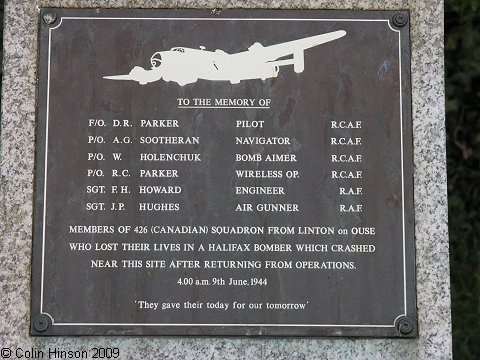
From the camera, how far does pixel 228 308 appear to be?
3467 millimetres

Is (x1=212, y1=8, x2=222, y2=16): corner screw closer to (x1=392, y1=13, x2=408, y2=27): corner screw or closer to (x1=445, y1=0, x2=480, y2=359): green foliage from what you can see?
(x1=392, y1=13, x2=408, y2=27): corner screw

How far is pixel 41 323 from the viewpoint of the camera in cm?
346

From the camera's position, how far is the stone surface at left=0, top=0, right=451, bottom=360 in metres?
3.48

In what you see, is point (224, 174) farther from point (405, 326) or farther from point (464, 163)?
point (464, 163)

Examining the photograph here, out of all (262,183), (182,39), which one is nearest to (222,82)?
(182,39)

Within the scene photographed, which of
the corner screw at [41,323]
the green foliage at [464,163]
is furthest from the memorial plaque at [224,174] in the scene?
the green foliage at [464,163]

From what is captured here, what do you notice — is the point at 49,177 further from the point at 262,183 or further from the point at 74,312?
the point at 262,183

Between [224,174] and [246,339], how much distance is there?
736 mm

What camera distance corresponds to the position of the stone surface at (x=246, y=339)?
3.48 m

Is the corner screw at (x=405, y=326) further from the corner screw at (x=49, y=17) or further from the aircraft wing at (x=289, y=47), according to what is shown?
the corner screw at (x=49, y=17)

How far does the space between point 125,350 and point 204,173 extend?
0.85m

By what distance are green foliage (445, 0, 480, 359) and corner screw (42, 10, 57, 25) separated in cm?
278

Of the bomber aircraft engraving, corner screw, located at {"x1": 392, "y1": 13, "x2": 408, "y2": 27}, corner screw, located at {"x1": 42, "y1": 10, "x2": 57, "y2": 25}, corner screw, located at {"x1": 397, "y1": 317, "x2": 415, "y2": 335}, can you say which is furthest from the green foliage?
corner screw, located at {"x1": 42, "y1": 10, "x2": 57, "y2": 25}

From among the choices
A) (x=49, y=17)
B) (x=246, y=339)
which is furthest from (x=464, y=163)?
(x=49, y=17)
